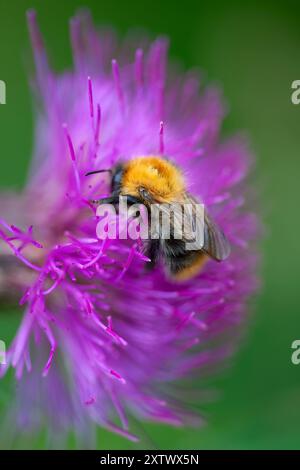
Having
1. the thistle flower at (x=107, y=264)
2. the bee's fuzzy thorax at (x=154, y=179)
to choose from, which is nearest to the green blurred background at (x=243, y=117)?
the thistle flower at (x=107, y=264)

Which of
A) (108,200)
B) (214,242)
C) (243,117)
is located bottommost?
(214,242)

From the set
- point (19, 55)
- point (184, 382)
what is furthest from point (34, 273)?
point (19, 55)

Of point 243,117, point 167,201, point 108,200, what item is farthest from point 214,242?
point 243,117

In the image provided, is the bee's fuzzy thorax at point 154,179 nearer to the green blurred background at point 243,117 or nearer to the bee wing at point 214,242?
the bee wing at point 214,242

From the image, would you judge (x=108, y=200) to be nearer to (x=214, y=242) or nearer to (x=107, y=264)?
(x=107, y=264)

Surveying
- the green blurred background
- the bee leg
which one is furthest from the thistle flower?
the green blurred background
